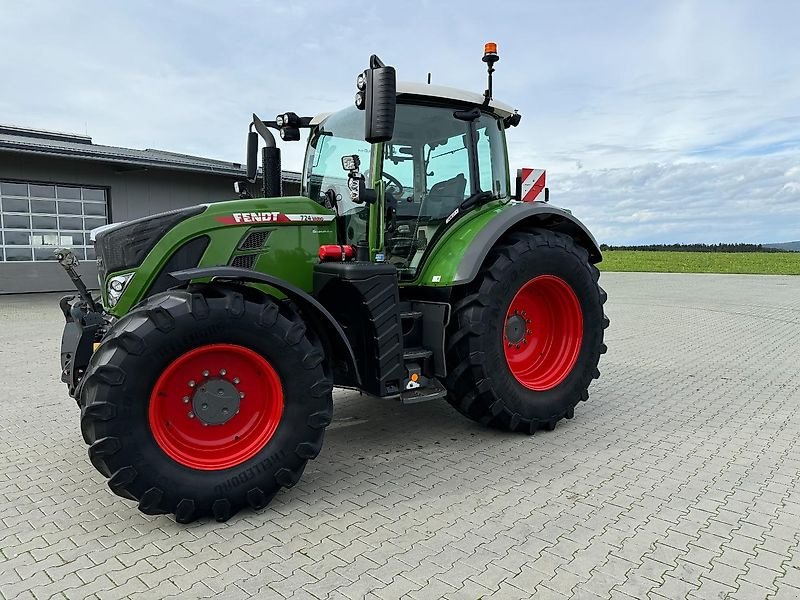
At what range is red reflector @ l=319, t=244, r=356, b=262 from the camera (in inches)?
156

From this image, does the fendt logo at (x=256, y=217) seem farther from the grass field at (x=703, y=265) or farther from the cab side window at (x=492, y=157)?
the grass field at (x=703, y=265)

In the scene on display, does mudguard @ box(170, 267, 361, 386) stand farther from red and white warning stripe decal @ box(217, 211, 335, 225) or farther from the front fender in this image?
the front fender

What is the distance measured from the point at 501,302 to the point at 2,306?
42.9 ft

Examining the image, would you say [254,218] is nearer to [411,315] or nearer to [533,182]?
[411,315]

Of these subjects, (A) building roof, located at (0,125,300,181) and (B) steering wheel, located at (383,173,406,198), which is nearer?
(B) steering wheel, located at (383,173,406,198)

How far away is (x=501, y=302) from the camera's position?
426cm

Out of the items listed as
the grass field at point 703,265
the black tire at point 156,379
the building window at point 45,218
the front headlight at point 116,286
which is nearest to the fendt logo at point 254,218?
the black tire at point 156,379

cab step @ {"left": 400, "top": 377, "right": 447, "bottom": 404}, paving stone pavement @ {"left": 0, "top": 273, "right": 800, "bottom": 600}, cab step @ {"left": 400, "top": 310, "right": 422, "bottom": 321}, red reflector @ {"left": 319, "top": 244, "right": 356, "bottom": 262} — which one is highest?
red reflector @ {"left": 319, "top": 244, "right": 356, "bottom": 262}

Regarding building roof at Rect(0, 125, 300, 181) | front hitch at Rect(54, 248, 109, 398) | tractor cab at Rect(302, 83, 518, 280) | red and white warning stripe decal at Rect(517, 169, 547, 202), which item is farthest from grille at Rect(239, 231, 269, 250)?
building roof at Rect(0, 125, 300, 181)

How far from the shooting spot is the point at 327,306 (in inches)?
157

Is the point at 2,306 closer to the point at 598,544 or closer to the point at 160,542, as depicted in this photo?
the point at 160,542

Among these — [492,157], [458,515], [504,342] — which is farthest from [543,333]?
[458,515]

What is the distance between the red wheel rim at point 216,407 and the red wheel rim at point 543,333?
1.99 m

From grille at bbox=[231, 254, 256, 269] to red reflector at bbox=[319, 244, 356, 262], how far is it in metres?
0.45
